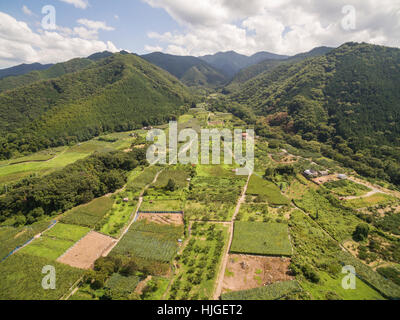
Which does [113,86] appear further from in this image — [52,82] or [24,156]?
[24,156]

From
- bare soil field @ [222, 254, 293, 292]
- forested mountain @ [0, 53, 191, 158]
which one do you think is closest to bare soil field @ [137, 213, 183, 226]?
bare soil field @ [222, 254, 293, 292]

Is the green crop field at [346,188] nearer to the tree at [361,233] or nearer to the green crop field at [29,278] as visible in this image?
the tree at [361,233]

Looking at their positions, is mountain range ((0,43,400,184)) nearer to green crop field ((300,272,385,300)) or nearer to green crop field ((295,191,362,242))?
green crop field ((295,191,362,242))

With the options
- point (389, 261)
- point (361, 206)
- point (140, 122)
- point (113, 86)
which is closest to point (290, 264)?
point (389, 261)

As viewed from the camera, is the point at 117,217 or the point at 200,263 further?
the point at 117,217

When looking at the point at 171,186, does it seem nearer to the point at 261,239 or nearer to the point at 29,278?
the point at 261,239

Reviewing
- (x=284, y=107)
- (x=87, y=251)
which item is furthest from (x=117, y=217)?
(x=284, y=107)
